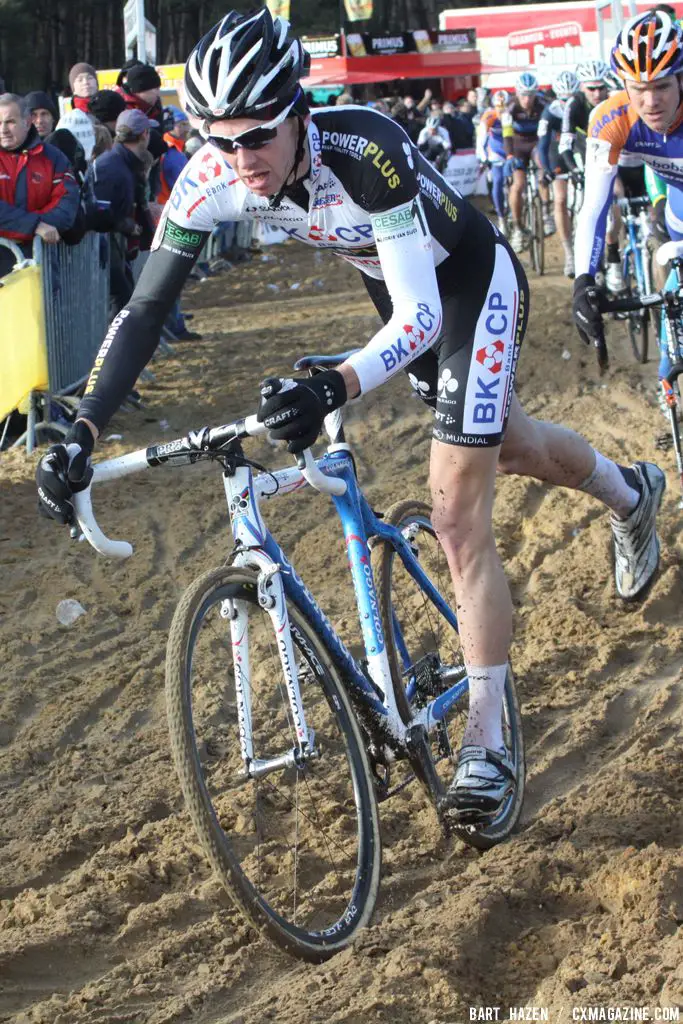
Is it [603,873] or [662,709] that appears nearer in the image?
[603,873]

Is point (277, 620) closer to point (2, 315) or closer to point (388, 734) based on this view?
point (388, 734)

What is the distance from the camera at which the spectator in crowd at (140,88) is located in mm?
11266

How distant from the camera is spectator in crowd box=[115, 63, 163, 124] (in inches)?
444

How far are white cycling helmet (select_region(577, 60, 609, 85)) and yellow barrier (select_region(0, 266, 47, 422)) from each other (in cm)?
808

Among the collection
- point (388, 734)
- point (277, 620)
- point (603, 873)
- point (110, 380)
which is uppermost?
point (110, 380)

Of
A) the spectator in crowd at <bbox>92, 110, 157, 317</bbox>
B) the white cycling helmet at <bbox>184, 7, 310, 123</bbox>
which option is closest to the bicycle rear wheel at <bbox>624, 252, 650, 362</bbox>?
the spectator in crowd at <bbox>92, 110, 157, 317</bbox>

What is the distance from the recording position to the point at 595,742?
454 centimetres

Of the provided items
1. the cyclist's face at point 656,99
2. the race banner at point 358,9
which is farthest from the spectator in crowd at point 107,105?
the race banner at point 358,9

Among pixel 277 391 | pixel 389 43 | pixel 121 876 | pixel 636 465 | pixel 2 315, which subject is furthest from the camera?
pixel 389 43

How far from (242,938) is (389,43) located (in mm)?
38632

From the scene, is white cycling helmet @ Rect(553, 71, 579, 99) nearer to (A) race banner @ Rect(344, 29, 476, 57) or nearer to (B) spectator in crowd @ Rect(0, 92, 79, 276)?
(B) spectator in crowd @ Rect(0, 92, 79, 276)

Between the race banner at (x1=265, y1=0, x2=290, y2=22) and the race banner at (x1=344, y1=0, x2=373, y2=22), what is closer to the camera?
the race banner at (x1=265, y1=0, x2=290, y2=22)

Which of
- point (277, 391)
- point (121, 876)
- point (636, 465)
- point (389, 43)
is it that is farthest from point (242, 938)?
point (389, 43)

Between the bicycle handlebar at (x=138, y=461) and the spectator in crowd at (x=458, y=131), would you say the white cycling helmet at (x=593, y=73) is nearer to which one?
the spectator in crowd at (x=458, y=131)
